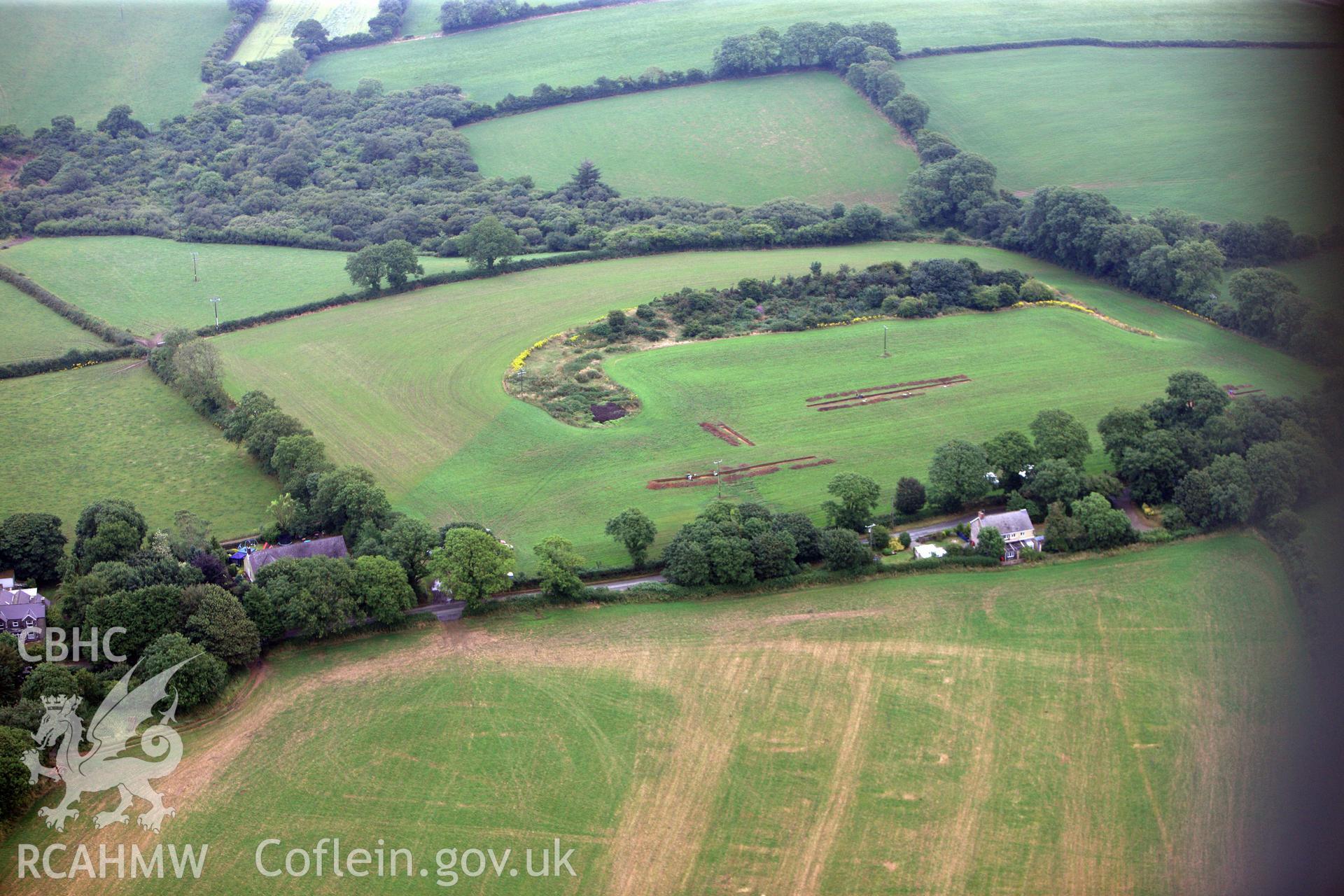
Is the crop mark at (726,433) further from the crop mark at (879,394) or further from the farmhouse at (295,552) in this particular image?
the farmhouse at (295,552)

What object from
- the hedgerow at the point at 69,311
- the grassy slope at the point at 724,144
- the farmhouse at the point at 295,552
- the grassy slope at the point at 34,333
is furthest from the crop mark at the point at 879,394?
the grassy slope at the point at 34,333

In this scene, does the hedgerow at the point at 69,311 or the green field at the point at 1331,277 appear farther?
the hedgerow at the point at 69,311

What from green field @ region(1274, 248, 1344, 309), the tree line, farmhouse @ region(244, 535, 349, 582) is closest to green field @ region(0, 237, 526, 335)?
the tree line

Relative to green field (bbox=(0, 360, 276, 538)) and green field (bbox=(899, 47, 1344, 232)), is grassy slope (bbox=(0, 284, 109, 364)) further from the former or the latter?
green field (bbox=(899, 47, 1344, 232))

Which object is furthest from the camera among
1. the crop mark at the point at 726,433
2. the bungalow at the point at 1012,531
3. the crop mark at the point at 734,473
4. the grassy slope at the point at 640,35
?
the grassy slope at the point at 640,35

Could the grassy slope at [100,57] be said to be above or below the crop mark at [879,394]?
above

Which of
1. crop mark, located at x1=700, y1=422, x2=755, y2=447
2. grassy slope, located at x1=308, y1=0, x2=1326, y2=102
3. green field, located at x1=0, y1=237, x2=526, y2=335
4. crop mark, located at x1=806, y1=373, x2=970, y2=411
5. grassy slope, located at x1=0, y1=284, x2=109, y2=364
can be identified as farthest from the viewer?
grassy slope, located at x1=308, y1=0, x2=1326, y2=102

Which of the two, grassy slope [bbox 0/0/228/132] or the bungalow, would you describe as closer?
the bungalow
